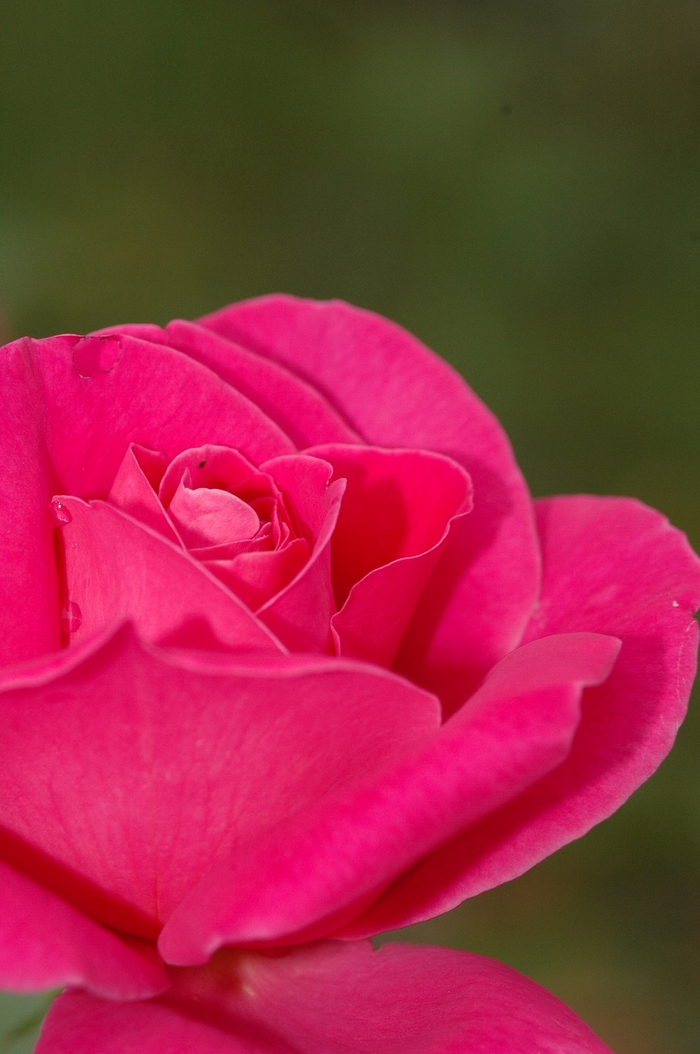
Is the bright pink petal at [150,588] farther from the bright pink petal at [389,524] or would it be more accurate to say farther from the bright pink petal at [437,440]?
the bright pink petal at [437,440]

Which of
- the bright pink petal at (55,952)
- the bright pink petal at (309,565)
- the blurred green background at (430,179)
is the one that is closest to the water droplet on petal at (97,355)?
the bright pink petal at (309,565)

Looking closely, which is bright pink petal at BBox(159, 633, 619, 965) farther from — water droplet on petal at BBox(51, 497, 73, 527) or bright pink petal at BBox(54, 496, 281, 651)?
water droplet on petal at BBox(51, 497, 73, 527)

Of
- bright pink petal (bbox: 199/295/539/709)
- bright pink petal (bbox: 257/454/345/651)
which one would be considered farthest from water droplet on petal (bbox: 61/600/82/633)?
bright pink petal (bbox: 199/295/539/709)

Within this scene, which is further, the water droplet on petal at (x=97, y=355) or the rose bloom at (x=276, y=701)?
the water droplet on petal at (x=97, y=355)

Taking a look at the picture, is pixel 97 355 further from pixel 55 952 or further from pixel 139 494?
pixel 55 952

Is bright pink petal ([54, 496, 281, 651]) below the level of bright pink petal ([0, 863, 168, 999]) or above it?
above

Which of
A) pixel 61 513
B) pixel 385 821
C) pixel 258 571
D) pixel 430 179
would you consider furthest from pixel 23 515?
pixel 430 179
